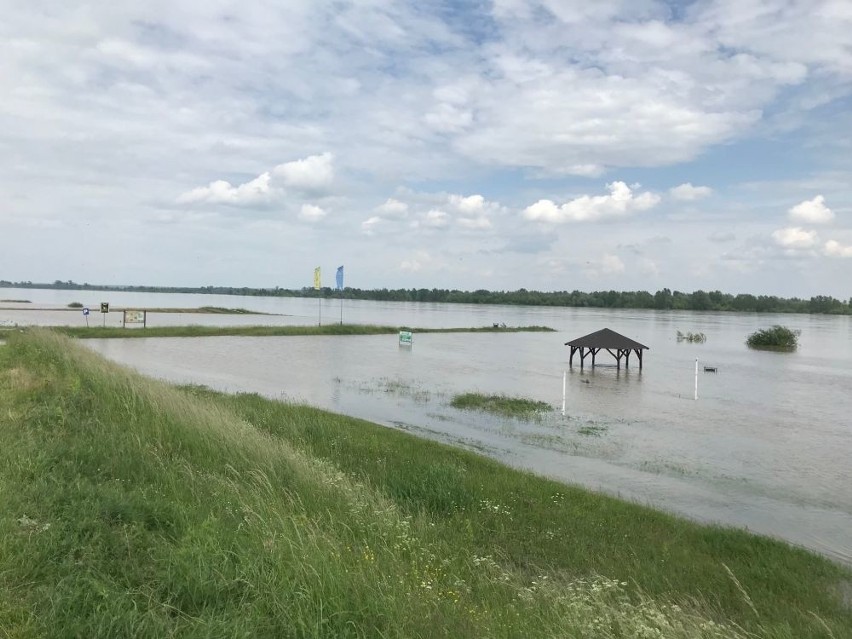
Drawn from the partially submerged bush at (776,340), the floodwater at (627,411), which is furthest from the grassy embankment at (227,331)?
the partially submerged bush at (776,340)

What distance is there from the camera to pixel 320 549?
5.21 meters

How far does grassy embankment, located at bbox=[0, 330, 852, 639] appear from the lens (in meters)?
4.33

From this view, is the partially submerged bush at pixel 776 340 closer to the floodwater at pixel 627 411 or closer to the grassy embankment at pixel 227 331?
the floodwater at pixel 627 411

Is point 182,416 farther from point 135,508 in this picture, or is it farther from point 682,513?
point 682,513

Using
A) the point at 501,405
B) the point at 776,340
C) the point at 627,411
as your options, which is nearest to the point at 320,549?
the point at 501,405

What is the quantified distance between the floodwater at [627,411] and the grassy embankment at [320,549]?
3.29 metres

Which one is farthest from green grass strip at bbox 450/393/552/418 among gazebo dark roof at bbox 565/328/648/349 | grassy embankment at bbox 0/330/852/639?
gazebo dark roof at bbox 565/328/648/349

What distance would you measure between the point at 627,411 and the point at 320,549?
20748 mm

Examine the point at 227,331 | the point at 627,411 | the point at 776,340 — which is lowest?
the point at 627,411

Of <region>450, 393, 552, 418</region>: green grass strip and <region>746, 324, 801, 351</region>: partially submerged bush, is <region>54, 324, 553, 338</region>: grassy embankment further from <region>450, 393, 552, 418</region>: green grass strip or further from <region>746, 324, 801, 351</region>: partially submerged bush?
<region>450, 393, 552, 418</region>: green grass strip

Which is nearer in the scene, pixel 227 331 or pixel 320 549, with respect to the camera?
pixel 320 549

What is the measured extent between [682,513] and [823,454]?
872cm

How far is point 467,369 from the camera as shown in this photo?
36375mm

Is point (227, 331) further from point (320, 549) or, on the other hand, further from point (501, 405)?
point (320, 549)
